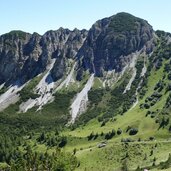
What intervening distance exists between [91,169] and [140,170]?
3535 centimetres

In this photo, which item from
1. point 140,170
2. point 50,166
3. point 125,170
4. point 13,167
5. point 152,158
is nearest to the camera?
point 13,167

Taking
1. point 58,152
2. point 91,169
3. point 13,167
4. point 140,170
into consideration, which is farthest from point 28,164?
point 91,169

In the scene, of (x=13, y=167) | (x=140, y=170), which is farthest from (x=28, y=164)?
(x=140, y=170)

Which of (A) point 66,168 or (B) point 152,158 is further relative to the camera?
(B) point 152,158

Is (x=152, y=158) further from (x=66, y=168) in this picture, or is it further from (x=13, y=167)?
(x=13, y=167)

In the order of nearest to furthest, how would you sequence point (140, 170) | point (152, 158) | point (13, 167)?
1. point (13, 167)
2. point (140, 170)
3. point (152, 158)

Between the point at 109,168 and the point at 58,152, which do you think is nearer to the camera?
the point at 58,152

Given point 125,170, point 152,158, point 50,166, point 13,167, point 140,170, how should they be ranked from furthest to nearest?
1. point 152,158
2. point 125,170
3. point 140,170
4. point 50,166
5. point 13,167

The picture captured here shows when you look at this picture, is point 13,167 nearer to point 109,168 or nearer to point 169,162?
point 169,162

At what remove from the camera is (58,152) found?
15800 cm

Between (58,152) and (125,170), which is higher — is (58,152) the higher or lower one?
the higher one

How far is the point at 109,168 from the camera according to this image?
652ft

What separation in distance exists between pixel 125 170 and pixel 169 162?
30.8 metres

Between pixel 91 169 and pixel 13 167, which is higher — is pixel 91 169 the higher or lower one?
the lower one
